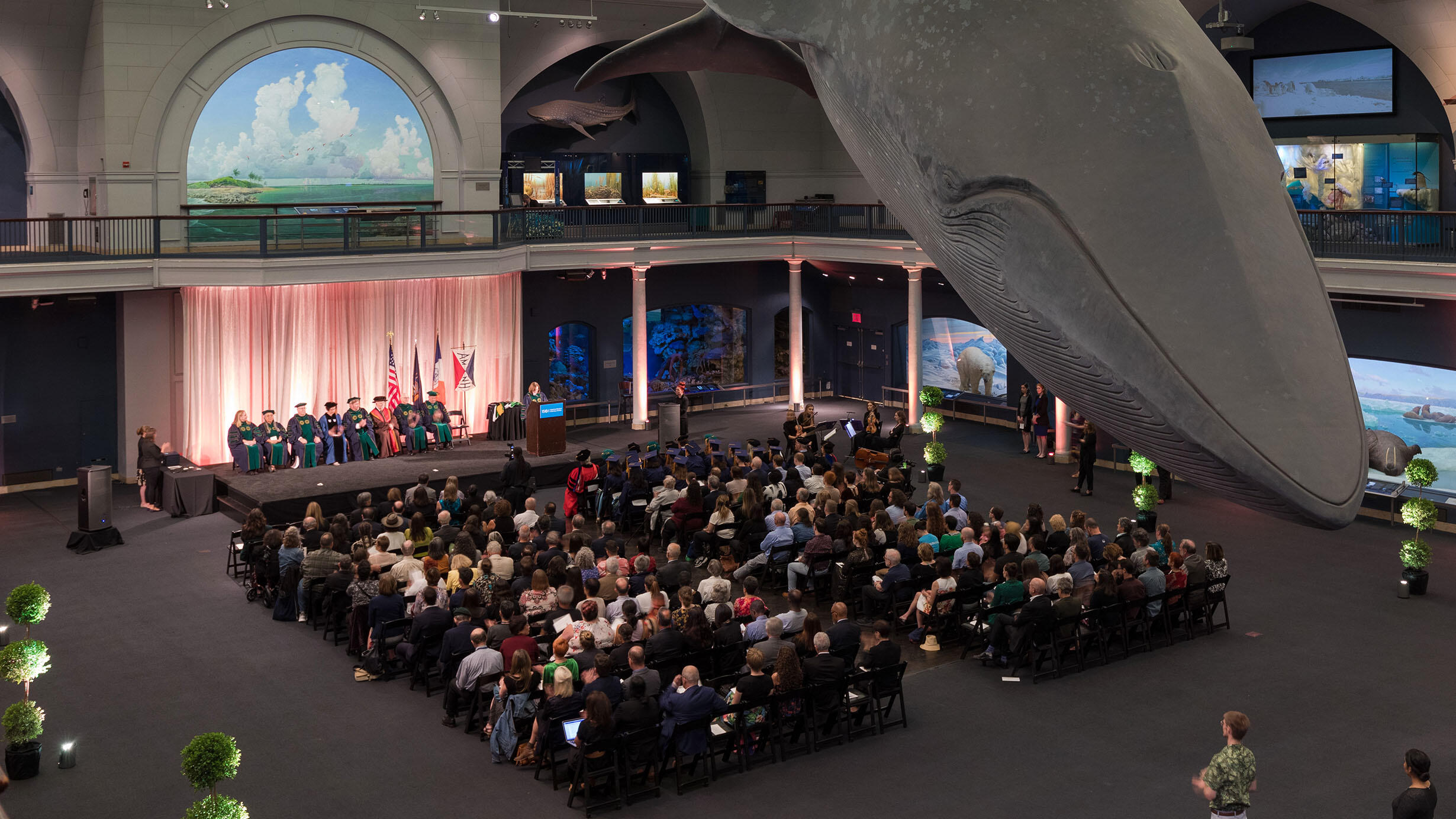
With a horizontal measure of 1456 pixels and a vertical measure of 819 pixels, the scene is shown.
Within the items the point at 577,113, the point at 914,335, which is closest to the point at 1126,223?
the point at 914,335

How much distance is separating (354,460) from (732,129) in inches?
531

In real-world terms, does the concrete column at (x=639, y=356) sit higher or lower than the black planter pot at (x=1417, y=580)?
higher

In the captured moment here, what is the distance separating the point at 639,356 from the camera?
28359mm

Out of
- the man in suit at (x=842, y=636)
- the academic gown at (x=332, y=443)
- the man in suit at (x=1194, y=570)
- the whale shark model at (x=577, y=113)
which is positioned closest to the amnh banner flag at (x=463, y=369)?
the academic gown at (x=332, y=443)

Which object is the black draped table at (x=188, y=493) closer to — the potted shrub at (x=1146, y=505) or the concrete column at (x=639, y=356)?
the concrete column at (x=639, y=356)

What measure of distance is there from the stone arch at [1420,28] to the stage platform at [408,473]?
12.1 metres

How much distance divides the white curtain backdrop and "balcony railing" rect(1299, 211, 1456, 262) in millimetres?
15960

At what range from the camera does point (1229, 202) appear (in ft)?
4.55

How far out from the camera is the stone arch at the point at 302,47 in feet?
76.5

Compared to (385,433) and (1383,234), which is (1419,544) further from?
(385,433)

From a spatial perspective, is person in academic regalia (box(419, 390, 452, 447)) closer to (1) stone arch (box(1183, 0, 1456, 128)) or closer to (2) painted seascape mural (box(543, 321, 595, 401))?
(2) painted seascape mural (box(543, 321, 595, 401))

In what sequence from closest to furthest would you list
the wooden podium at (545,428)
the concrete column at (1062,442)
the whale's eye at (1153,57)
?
the whale's eye at (1153,57) < the wooden podium at (545,428) < the concrete column at (1062,442)

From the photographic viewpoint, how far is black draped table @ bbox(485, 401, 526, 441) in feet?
83.5

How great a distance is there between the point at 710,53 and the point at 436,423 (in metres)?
23.5
